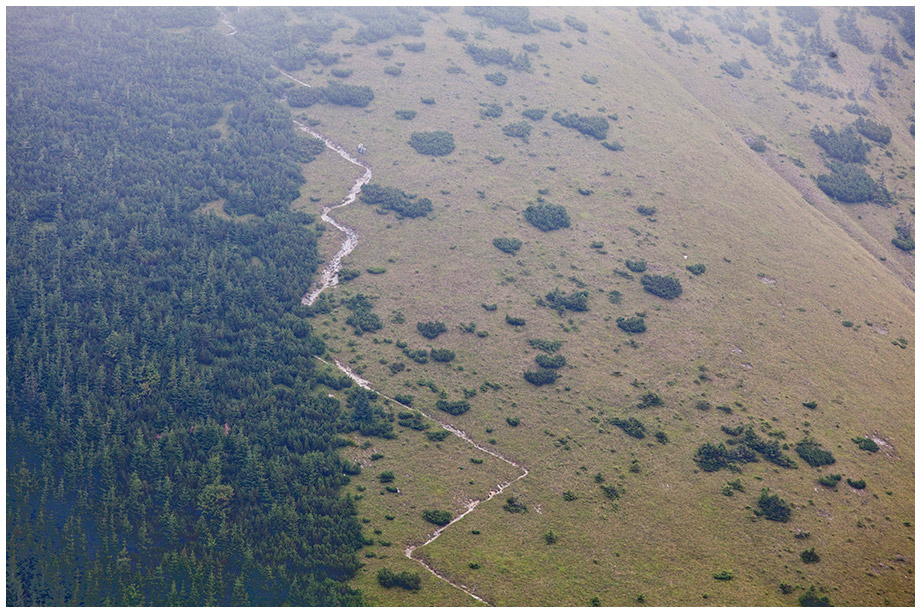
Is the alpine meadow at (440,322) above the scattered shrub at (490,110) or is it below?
below

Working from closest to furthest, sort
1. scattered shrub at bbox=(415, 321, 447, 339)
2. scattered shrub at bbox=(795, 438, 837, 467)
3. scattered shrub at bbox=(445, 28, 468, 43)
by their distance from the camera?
scattered shrub at bbox=(795, 438, 837, 467), scattered shrub at bbox=(415, 321, 447, 339), scattered shrub at bbox=(445, 28, 468, 43)

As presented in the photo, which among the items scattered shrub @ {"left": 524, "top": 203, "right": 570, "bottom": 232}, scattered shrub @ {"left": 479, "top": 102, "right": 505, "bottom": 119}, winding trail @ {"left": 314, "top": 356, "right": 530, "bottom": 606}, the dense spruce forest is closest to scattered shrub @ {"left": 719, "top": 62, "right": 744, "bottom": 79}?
scattered shrub @ {"left": 479, "top": 102, "right": 505, "bottom": 119}

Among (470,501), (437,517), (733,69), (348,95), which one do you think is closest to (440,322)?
(470,501)

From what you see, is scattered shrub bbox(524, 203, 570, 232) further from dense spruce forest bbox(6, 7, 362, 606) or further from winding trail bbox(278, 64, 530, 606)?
dense spruce forest bbox(6, 7, 362, 606)

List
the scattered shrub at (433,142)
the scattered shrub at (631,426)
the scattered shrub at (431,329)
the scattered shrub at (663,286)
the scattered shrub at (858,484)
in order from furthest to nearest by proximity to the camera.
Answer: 1. the scattered shrub at (433,142)
2. the scattered shrub at (663,286)
3. the scattered shrub at (431,329)
4. the scattered shrub at (631,426)
5. the scattered shrub at (858,484)

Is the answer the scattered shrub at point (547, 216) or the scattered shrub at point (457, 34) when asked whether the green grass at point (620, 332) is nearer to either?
the scattered shrub at point (547, 216)

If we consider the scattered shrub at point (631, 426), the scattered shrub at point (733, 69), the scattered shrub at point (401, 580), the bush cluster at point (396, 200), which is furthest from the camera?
the scattered shrub at point (733, 69)

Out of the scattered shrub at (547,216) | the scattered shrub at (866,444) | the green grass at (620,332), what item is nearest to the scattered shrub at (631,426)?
the green grass at (620,332)

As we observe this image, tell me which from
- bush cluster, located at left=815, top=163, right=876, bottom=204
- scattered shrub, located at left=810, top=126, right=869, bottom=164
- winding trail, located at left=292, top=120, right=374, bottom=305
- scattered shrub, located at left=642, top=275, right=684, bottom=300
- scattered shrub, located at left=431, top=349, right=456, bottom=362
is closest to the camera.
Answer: scattered shrub, located at left=431, top=349, right=456, bottom=362
